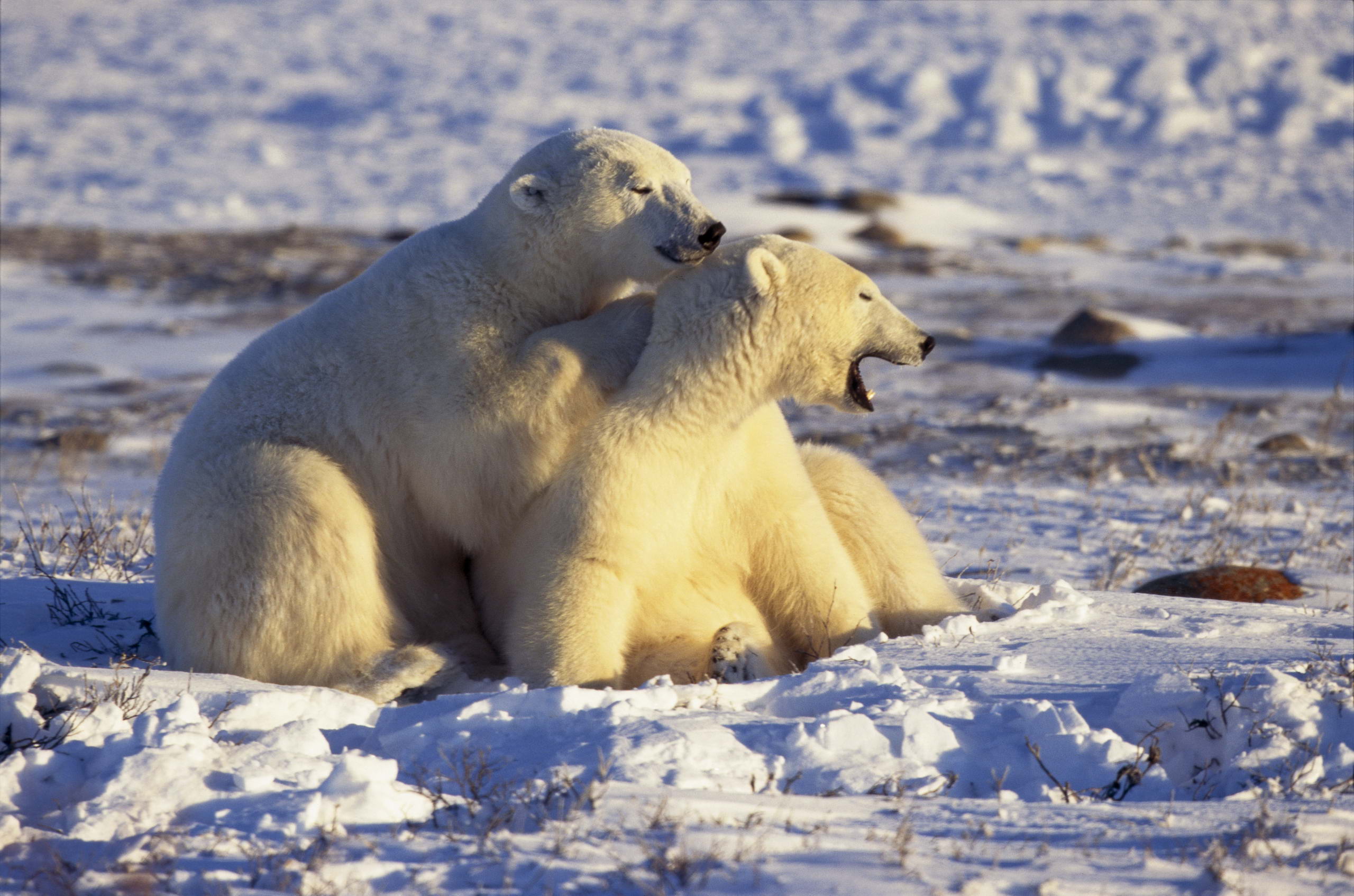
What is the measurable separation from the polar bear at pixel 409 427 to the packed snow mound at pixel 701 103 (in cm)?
2009

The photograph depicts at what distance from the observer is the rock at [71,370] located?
1170 centimetres

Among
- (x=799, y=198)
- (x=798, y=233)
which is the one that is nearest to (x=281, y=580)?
(x=798, y=233)

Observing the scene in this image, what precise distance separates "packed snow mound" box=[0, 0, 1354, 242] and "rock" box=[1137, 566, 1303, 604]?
17.9 meters

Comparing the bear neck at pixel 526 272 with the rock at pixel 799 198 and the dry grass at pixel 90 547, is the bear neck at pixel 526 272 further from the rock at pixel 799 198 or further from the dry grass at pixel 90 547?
the rock at pixel 799 198

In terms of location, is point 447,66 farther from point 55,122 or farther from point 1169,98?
point 1169,98

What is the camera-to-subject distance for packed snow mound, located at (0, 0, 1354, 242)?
84.2 feet

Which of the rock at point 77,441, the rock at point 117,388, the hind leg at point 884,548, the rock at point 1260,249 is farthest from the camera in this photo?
the rock at point 1260,249

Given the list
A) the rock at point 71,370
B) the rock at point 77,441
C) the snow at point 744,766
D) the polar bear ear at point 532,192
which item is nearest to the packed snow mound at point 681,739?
the snow at point 744,766

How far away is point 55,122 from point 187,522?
30.2 m

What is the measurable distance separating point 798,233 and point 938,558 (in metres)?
13.4

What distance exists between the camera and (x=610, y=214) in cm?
388

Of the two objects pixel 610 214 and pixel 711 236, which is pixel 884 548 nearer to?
pixel 711 236

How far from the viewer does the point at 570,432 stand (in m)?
3.59

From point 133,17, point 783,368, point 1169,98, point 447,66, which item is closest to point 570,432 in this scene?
point 783,368
